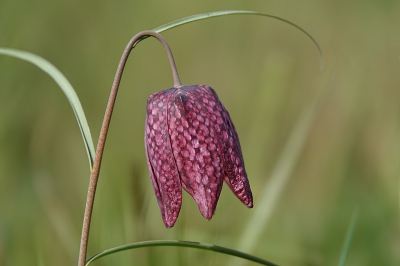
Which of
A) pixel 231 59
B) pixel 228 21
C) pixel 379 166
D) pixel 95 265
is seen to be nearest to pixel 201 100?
pixel 95 265

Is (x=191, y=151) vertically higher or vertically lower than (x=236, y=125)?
lower

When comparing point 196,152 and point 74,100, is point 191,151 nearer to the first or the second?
point 196,152

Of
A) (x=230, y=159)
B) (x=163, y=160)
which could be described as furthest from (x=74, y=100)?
(x=230, y=159)

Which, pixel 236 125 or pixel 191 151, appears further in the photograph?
pixel 236 125

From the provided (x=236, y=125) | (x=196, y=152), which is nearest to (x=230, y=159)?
(x=196, y=152)

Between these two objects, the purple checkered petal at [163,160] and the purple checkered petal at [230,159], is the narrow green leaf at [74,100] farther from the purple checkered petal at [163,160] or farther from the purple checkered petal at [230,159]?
the purple checkered petal at [230,159]

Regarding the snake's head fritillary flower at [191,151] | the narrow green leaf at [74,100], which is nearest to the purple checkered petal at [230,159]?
the snake's head fritillary flower at [191,151]

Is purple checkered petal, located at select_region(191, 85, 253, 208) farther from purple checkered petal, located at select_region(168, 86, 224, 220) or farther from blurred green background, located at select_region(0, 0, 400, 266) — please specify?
blurred green background, located at select_region(0, 0, 400, 266)

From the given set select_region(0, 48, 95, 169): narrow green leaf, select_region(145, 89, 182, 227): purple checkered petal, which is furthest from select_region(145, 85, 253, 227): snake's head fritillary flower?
select_region(0, 48, 95, 169): narrow green leaf
